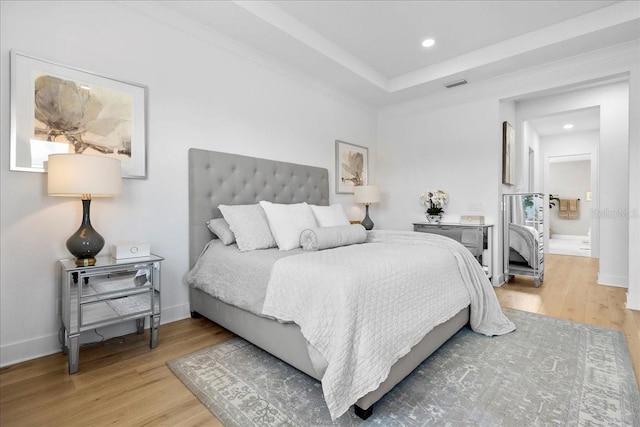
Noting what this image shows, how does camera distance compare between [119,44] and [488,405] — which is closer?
[488,405]

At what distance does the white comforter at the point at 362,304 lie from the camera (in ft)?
4.36

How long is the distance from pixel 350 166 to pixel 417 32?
1884 mm

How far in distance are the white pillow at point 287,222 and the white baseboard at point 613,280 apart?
3.92 metres

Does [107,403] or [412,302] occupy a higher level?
[412,302]

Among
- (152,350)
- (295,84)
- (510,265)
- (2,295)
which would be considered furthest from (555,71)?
(2,295)

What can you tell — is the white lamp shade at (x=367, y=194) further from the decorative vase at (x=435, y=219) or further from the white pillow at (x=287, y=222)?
the white pillow at (x=287, y=222)

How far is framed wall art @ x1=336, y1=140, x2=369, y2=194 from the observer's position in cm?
433

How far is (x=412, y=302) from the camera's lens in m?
1.69

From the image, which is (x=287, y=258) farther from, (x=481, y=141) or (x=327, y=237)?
(x=481, y=141)

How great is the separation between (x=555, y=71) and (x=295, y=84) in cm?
297

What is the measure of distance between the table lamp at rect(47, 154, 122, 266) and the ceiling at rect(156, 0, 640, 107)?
153cm

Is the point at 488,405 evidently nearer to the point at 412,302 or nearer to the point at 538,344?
the point at 412,302

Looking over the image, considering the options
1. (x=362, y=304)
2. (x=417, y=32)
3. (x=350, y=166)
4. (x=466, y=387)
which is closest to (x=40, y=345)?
(x=362, y=304)

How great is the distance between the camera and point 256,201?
3141mm
